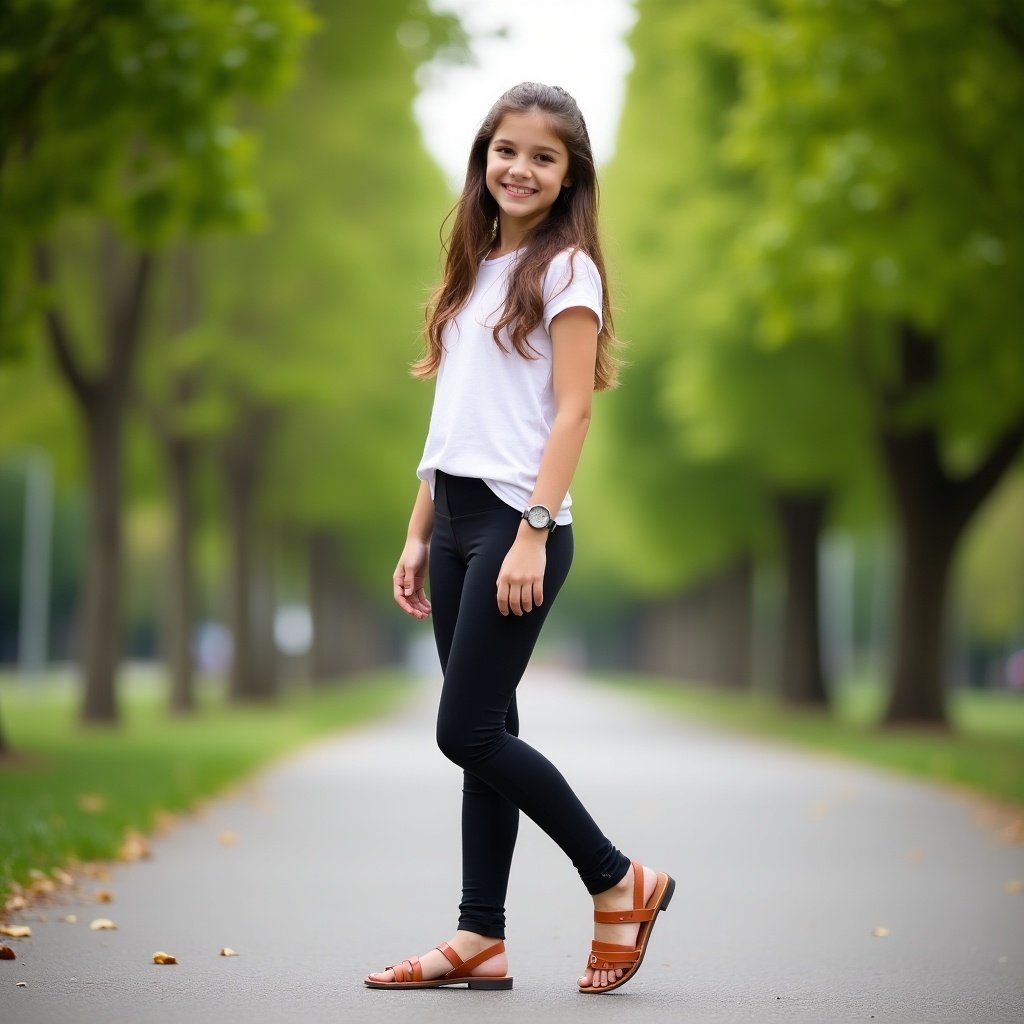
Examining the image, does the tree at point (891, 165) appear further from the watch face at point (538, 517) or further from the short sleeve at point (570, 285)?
the watch face at point (538, 517)

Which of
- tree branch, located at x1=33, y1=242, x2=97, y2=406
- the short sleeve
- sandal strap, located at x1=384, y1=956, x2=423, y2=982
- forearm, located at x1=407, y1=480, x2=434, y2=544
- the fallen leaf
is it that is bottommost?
the fallen leaf

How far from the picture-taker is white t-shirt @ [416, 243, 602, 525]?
4.32 metres

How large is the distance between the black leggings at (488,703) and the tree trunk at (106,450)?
12.4 m

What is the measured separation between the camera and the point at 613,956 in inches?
176

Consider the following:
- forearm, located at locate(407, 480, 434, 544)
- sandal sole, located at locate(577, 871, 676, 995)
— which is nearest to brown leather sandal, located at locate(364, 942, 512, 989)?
sandal sole, located at locate(577, 871, 676, 995)

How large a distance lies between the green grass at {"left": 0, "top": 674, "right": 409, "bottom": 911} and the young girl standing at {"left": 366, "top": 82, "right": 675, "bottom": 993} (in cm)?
199

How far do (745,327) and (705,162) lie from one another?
2.22 m

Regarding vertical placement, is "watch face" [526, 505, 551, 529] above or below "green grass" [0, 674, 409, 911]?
above

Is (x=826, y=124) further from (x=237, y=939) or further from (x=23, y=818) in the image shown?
(x=237, y=939)

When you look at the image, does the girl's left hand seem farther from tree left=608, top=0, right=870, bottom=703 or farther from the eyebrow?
tree left=608, top=0, right=870, bottom=703

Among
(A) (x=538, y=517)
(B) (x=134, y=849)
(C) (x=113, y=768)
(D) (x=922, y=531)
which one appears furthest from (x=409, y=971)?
(D) (x=922, y=531)

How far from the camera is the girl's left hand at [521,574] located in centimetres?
416

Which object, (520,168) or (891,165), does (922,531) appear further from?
(520,168)

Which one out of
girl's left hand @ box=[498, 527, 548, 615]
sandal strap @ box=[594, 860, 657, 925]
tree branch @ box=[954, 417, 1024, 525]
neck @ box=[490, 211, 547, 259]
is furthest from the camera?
tree branch @ box=[954, 417, 1024, 525]
